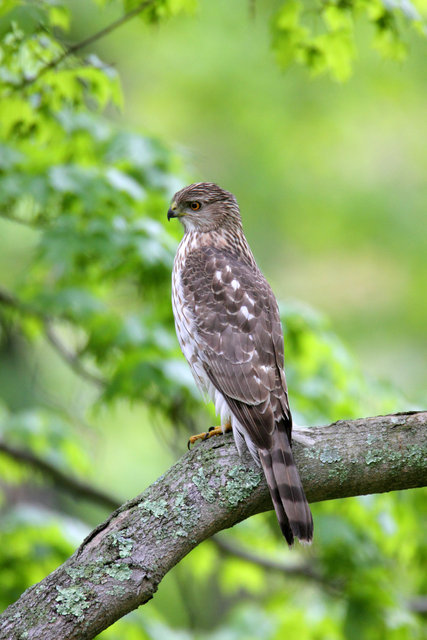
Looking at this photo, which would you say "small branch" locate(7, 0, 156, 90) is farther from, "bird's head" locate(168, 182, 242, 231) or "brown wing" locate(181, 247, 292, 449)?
Answer: "brown wing" locate(181, 247, 292, 449)

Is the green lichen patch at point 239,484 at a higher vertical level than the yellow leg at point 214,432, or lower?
lower

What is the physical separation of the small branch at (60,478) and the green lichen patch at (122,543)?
2790mm

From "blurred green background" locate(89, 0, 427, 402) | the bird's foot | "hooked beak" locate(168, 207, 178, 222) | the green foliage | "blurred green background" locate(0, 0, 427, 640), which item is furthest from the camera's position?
"blurred green background" locate(89, 0, 427, 402)

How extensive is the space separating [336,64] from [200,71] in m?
6.93

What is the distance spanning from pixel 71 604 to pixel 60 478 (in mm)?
3053

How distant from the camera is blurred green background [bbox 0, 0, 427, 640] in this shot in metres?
5.22

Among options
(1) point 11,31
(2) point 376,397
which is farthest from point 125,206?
(2) point 376,397

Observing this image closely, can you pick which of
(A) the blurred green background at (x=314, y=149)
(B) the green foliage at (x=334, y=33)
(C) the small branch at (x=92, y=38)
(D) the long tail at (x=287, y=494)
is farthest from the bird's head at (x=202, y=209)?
(A) the blurred green background at (x=314, y=149)

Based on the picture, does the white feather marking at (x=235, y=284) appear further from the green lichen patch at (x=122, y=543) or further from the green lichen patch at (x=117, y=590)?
the green lichen patch at (x=117, y=590)

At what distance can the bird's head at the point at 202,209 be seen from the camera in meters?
4.79

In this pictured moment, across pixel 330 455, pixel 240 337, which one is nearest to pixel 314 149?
pixel 240 337

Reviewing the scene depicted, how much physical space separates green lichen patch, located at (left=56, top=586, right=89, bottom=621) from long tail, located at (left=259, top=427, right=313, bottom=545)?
803 mm

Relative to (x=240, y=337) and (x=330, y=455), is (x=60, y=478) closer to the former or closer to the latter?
(x=240, y=337)

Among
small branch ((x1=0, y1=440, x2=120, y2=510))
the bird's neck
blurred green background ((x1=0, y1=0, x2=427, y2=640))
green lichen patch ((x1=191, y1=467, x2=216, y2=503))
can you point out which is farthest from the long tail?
small branch ((x1=0, y1=440, x2=120, y2=510))
